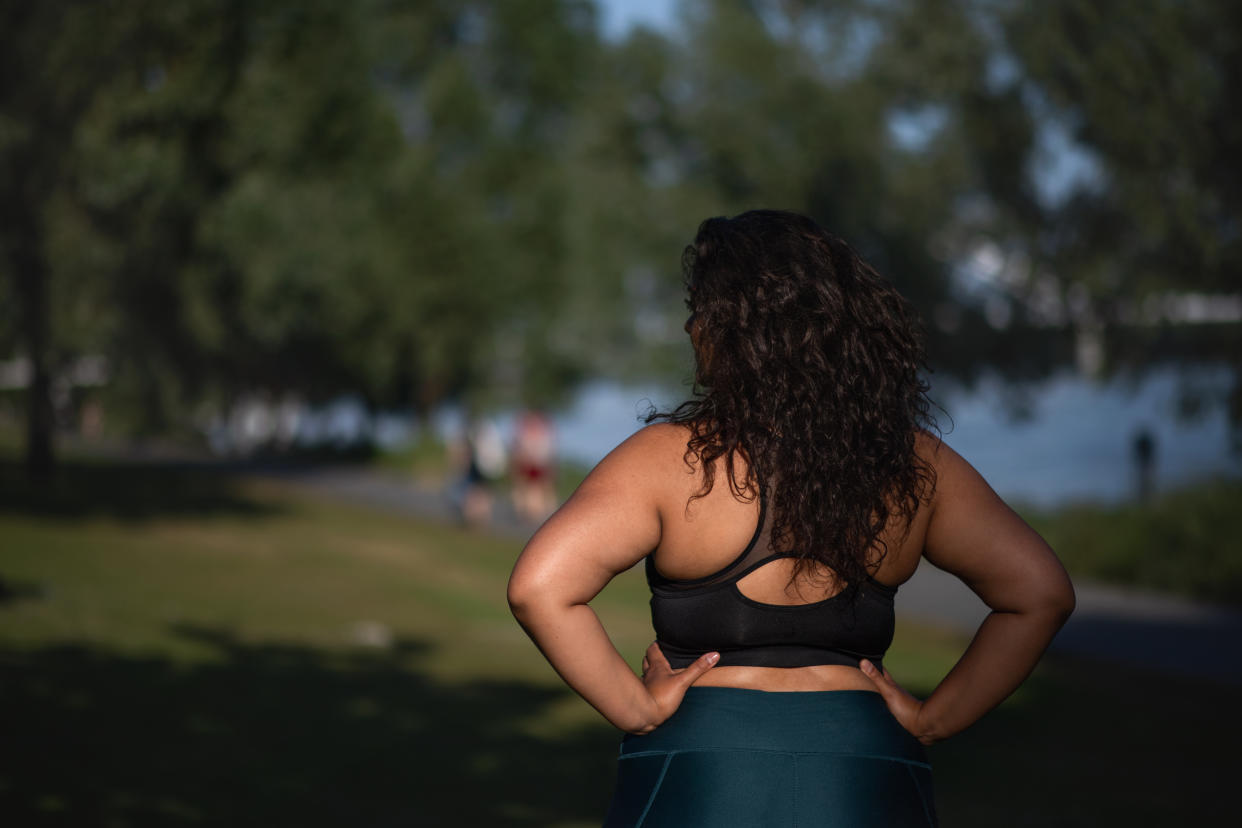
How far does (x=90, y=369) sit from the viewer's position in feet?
235

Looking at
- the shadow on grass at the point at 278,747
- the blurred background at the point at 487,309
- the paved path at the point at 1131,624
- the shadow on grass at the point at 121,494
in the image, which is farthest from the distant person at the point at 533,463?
the shadow on grass at the point at 278,747

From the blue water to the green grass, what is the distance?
2.09 feet

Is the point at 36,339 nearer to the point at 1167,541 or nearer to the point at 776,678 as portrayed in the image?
the point at 1167,541

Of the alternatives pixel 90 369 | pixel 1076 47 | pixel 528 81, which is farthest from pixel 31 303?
pixel 90 369

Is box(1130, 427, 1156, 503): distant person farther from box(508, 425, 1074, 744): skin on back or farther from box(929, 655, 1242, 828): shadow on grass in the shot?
box(508, 425, 1074, 744): skin on back

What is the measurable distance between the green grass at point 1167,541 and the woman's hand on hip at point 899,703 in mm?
12902

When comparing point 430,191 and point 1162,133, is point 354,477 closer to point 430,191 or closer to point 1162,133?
point 430,191

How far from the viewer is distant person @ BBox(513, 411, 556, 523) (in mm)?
23438

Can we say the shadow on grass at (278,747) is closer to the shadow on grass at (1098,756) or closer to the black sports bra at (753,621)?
the shadow on grass at (1098,756)

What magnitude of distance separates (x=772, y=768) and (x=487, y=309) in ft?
123

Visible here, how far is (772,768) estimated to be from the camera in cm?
234

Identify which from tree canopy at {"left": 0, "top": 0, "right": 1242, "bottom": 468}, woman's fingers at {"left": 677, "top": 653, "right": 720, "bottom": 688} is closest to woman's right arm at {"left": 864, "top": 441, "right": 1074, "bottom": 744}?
woman's fingers at {"left": 677, "top": 653, "right": 720, "bottom": 688}

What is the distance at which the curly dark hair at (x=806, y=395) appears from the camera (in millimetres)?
2408

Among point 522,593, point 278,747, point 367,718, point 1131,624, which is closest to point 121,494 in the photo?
point 1131,624
